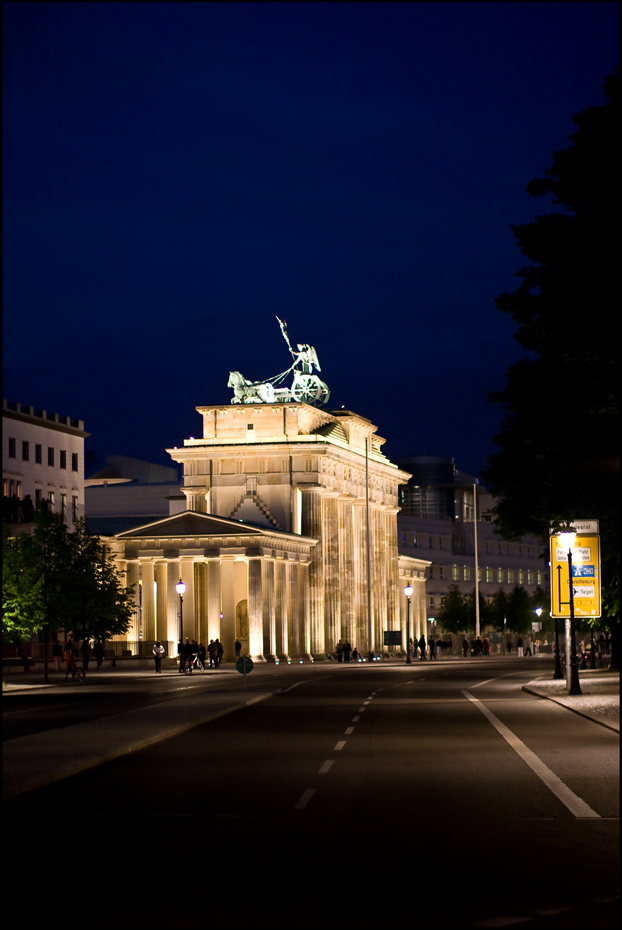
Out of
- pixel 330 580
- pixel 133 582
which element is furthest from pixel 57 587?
pixel 330 580

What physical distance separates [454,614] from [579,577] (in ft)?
365

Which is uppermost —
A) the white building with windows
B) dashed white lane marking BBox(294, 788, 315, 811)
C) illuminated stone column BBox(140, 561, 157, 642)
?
the white building with windows

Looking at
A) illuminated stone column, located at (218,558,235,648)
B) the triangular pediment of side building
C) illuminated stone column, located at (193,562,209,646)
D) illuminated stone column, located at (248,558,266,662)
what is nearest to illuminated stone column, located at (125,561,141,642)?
the triangular pediment of side building

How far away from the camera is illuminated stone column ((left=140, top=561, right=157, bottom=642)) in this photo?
10038cm

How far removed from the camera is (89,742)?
24.5 meters

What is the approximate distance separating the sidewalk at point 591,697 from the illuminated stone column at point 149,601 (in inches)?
1872

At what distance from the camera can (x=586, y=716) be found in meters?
33.4

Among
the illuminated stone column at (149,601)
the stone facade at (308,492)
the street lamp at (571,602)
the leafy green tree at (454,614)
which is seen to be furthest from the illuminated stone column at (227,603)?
the street lamp at (571,602)

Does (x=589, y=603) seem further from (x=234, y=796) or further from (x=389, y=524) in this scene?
(x=389, y=524)

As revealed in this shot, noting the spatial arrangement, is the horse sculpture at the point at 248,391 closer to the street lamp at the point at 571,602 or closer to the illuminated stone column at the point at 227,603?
the illuminated stone column at the point at 227,603

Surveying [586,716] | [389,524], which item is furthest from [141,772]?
[389,524]

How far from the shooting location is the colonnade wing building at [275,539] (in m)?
98.2

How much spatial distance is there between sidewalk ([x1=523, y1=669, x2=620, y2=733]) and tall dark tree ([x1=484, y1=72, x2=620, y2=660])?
9.26 feet

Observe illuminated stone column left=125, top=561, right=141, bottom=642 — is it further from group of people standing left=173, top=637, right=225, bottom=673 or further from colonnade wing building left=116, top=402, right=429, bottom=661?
group of people standing left=173, top=637, right=225, bottom=673
